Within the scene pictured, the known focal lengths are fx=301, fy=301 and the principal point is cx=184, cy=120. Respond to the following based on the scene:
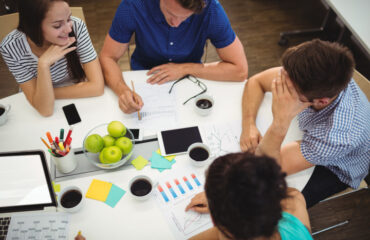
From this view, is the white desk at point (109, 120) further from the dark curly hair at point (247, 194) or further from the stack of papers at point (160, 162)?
the dark curly hair at point (247, 194)

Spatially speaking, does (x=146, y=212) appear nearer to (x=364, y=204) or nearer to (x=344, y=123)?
(x=344, y=123)

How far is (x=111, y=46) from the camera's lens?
5.59 feet

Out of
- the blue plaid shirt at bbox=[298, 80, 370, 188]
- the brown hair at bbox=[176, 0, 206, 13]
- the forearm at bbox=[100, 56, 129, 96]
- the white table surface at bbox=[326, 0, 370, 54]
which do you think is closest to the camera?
the blue plaid shirt at bbox=[298, 80, 370, 188]

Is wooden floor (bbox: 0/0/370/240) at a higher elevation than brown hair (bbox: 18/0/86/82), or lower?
lower

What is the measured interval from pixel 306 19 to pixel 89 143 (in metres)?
3.13

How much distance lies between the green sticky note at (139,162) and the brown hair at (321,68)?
2.34 ft

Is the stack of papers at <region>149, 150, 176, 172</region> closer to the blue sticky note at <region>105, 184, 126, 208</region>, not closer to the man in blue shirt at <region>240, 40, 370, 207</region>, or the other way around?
the blue sticky note at <region>105, 184, 126, 208</region>

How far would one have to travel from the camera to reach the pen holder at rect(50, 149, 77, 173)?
1.21 m

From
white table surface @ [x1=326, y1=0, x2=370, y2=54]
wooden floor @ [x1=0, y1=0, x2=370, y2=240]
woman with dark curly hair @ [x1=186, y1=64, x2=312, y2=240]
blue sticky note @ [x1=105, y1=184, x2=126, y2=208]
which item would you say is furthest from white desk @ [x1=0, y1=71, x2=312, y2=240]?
wooden floor @ [x1=0, y1=0, x2=370, y2=240]

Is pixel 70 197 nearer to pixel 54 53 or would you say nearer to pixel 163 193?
pixel 163 193

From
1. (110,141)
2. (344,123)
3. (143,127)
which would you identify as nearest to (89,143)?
(110,141)

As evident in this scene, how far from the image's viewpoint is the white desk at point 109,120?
1.13 metres

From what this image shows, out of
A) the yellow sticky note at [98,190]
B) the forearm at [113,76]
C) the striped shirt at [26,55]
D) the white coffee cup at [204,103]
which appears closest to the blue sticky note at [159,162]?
the yellow sticky note at [98,190]

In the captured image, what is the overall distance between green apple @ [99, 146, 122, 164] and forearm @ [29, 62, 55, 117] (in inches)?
15.8
